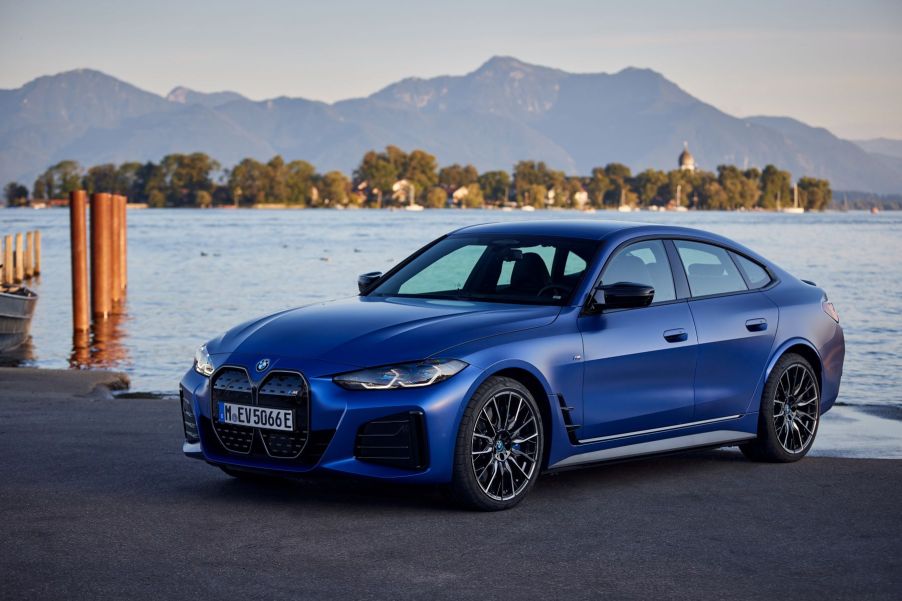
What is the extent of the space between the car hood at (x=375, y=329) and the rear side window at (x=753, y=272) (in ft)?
6.74

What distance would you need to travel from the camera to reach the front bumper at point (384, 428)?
710 cm

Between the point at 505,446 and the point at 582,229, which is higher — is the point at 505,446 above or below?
below

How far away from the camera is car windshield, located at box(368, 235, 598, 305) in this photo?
8.34 meters

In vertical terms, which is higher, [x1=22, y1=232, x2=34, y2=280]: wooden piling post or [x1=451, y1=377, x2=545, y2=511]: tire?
[x1=451, y1=377, x2=545, y2=511]: tire

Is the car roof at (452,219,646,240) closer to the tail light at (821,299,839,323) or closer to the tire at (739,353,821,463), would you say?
the tire at (739,353,821,463)

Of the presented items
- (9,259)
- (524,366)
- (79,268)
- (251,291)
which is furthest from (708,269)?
(9,259)

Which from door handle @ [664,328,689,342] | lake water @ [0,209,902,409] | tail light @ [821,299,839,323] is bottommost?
lake water @ [0,209,902,409]

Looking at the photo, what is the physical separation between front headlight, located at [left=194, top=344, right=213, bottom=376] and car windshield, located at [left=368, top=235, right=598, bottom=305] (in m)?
1.42

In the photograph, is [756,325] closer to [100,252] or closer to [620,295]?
[620,295]

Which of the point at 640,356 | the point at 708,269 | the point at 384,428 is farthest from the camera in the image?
the point at 708,269

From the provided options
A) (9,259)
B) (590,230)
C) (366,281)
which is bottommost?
(9,259)

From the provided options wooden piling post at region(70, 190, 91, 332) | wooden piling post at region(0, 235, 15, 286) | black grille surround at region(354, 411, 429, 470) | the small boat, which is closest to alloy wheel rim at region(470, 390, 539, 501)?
black grille surround at region(354, 411, 429, 470)

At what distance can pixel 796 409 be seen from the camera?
9.49m

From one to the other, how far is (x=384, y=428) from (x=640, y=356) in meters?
1.90
